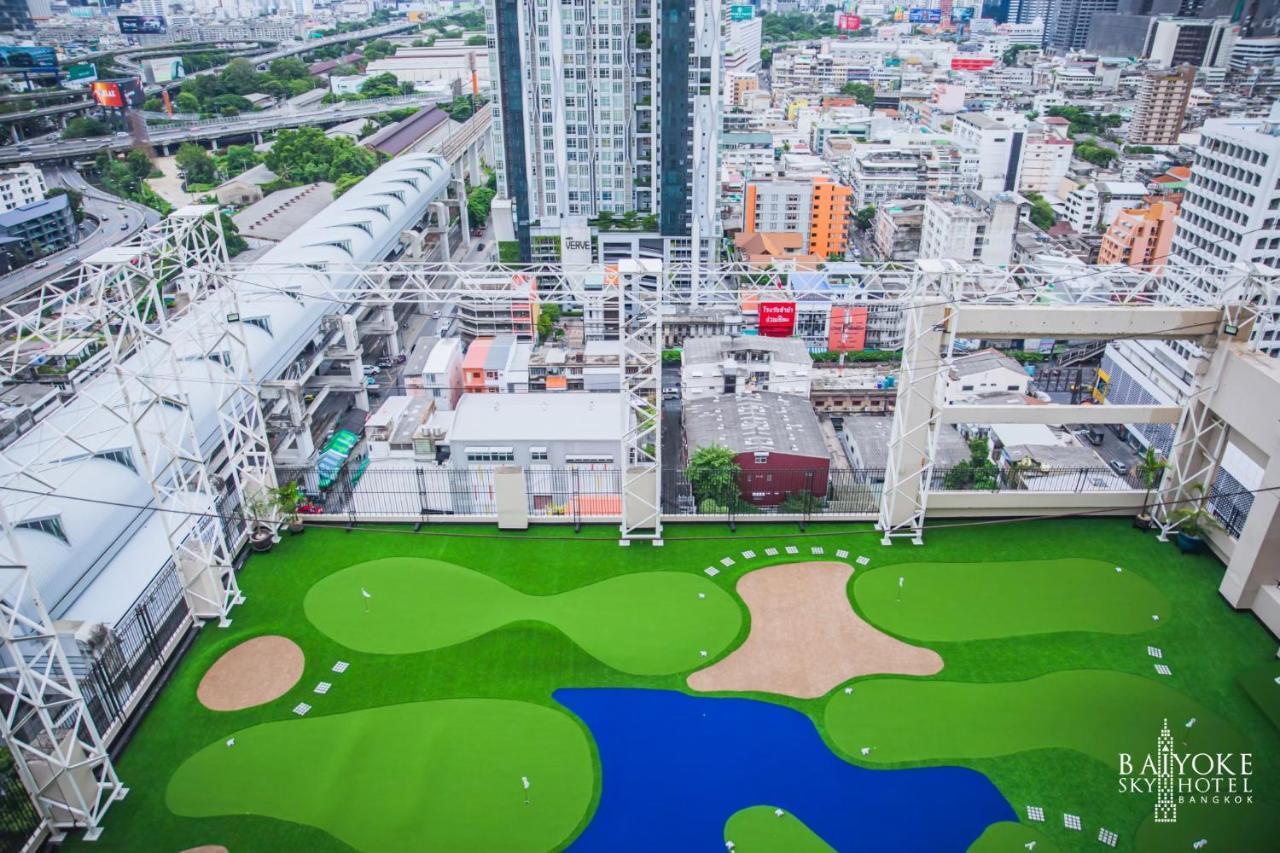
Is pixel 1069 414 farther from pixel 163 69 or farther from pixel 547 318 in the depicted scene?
pixel 163 69

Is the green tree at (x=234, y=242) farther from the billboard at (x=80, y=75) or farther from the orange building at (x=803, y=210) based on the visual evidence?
the billboard at (x=80, y=75)

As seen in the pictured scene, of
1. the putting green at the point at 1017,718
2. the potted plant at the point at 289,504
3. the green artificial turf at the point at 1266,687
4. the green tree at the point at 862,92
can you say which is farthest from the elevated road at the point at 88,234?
the green tree at the point at 862,92

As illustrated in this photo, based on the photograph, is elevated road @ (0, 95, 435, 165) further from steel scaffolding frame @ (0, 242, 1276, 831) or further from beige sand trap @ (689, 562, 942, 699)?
beige sand trap @ (689, 562, 942, 699)

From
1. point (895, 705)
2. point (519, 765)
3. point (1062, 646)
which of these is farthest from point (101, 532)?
point (1062, 646)

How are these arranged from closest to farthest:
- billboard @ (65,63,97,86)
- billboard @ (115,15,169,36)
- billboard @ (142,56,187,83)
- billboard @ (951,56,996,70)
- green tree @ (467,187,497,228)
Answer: green tree @ (467,187,497,228) < billboard @ (65,63,97,86) < billboard @ (142,56,187,83) < billboard @ (115,15,169,36) < billboard @ (951,56,996,70)

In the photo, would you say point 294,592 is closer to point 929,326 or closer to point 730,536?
point 730,536

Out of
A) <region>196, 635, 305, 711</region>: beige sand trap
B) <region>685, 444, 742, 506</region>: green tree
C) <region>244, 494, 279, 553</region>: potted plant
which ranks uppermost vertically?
<region>244, 494, 279, 553</region>: potted plant

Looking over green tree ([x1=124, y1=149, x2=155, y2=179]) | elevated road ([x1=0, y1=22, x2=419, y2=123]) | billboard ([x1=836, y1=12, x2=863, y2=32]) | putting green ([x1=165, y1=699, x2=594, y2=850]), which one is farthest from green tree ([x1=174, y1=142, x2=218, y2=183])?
billboard ([x1=836, y1=12, x2=863, y2=32])

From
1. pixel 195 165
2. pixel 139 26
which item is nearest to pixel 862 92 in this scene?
pixel 195 165
